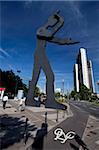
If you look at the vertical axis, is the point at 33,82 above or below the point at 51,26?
below

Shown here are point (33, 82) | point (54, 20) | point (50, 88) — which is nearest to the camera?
point (50, 88)

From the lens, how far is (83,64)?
13038cm

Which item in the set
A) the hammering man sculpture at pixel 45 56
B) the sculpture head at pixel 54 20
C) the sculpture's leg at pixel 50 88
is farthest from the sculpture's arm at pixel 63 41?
the sculpture's leg at pixel 50 88

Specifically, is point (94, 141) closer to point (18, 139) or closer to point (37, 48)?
point (18, 139)

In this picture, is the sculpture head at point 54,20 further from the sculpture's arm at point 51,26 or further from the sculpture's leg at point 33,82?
the sculpture's leg at point 33,82

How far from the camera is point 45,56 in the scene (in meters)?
20.7

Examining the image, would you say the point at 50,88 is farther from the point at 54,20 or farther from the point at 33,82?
the point at 54,20

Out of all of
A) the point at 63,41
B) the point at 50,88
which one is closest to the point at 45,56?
the point at 63,41

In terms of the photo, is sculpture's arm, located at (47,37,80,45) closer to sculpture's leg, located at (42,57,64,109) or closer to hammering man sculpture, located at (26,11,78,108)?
hammering man sculpture, located at (26,11,78,108)

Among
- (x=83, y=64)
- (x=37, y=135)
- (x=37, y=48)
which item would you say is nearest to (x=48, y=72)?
(x=37, y=48)

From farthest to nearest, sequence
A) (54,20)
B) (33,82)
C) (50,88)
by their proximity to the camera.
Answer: (54,20) < (33,82) < (50,88)

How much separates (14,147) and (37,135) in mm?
2074

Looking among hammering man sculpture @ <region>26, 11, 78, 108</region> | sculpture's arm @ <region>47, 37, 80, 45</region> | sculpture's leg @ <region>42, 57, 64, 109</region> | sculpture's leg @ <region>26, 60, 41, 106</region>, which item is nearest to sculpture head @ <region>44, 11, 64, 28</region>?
hammering man sculpture @ <region>26, 11, 78, 108</region>

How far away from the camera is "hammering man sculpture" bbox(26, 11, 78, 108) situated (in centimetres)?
1989
